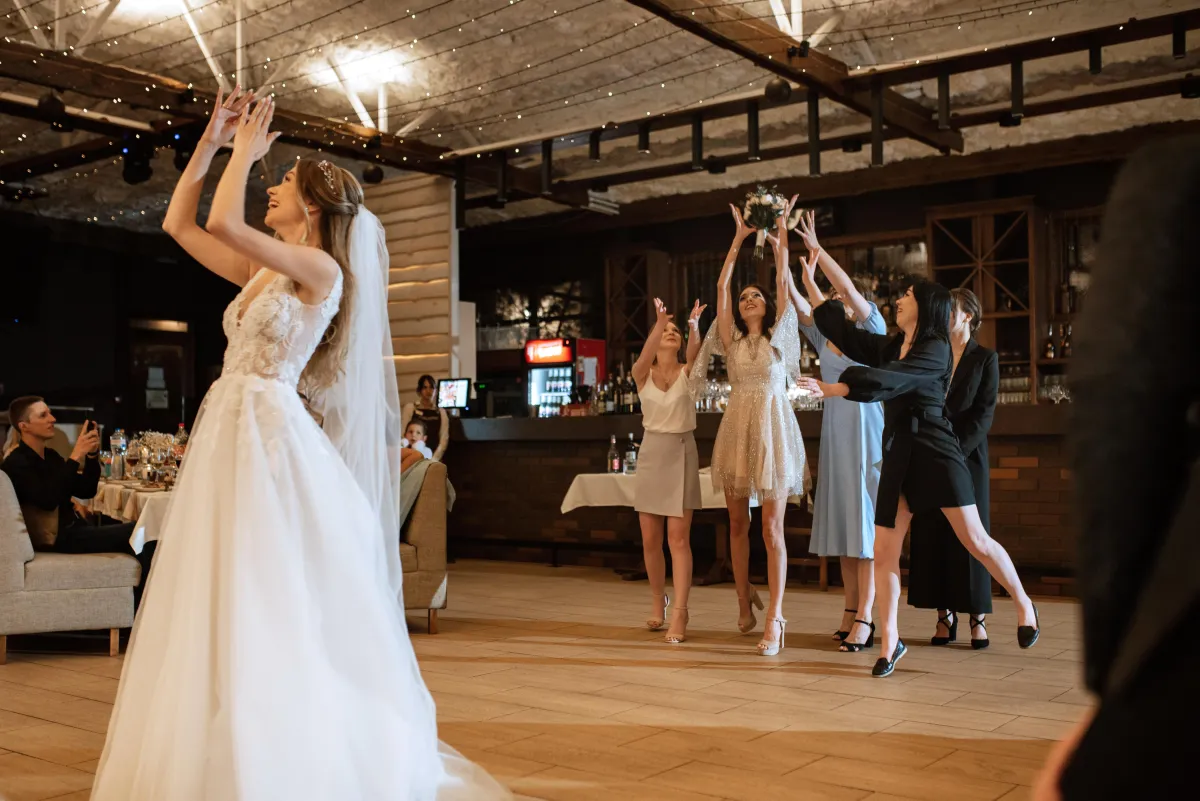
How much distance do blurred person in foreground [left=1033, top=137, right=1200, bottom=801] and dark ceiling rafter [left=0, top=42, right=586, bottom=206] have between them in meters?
8.18

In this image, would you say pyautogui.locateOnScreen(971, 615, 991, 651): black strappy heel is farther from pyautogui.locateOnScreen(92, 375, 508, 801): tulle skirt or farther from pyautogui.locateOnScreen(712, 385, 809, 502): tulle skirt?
pyautogui.locateOnScreen(92, 375, 508, 801): tulle skirt

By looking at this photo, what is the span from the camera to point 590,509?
8992 millimetres

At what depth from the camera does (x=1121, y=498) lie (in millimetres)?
556

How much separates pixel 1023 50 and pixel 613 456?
158 inches

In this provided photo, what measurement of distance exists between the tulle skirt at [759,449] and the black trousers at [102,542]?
2874 millimetres

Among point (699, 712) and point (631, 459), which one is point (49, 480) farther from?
point (631, 459)

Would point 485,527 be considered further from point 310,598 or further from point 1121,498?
point 1121,498

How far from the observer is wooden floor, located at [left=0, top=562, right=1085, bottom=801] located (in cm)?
Answer: 300

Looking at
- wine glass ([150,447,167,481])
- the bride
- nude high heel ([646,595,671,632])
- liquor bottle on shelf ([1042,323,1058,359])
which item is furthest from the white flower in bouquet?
liquor bottle on shelf ([1042,323,1058,359])

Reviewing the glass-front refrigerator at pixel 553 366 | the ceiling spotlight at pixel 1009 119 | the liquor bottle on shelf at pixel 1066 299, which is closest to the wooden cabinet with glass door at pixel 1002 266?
the liquor bottle on shelf at pixel 1066 299

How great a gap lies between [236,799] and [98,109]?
8.77 metres

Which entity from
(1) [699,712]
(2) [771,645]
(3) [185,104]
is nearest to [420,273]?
(3) [185,104]

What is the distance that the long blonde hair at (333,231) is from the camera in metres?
2.90

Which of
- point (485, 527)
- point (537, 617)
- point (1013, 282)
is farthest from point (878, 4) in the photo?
point (485, 527)
